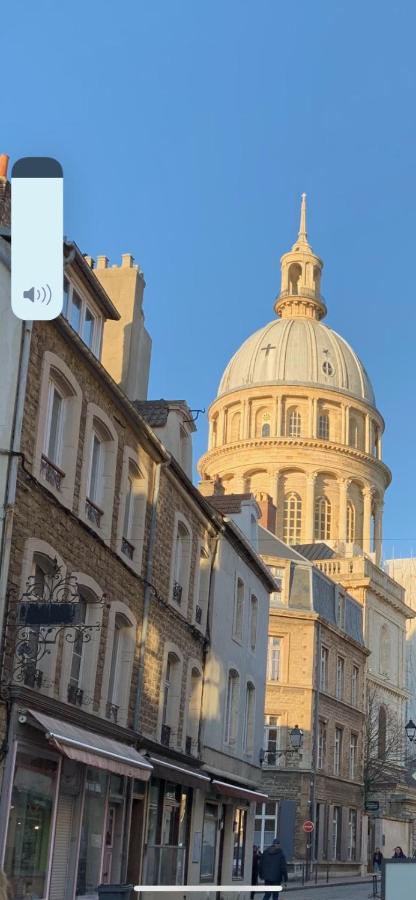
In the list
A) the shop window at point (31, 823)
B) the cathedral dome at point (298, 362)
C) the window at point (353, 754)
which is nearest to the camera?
the shop window at point (31, 823)

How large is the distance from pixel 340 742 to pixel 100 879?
32.5 metres

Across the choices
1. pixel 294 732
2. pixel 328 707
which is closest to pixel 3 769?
pixel 294 732

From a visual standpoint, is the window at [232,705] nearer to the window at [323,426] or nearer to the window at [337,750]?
the window at [337,750]

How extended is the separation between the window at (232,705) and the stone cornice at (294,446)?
5059 cm

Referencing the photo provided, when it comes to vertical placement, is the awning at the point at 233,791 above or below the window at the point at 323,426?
below

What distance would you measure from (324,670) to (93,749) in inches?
1288

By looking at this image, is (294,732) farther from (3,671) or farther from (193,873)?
(3,671)

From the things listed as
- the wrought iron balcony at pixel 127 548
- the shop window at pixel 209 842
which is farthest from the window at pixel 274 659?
the wrought iron balcony at pixel 127 548

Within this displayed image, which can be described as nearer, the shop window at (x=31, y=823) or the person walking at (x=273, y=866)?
the shop window at (x=31, y=823)

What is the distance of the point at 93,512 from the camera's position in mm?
18922

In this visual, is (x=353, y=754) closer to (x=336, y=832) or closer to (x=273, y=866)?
(x=336, y=832)

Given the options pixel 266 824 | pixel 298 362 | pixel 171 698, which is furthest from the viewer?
pixel 298 362

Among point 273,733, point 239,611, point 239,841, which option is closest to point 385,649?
point 273,733

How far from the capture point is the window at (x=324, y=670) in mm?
47391
